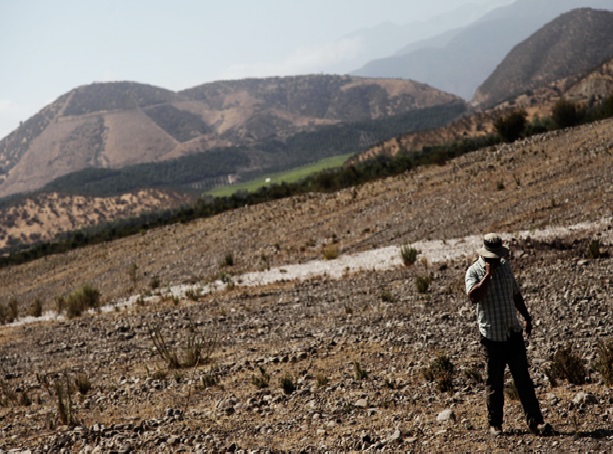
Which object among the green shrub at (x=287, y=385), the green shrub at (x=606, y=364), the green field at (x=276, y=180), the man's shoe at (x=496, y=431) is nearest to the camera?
the man's shoe at (x=496, y=431)

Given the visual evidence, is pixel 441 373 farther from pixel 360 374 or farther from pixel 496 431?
pixel 496 431

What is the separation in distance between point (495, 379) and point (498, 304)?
2.59 feet

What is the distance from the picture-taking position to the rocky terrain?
299 inches

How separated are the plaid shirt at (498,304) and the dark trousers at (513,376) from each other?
4.3 inches

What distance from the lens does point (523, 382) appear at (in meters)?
6.36

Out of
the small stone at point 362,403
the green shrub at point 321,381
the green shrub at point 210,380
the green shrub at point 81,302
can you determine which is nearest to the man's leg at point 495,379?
the small stone at point 362,403

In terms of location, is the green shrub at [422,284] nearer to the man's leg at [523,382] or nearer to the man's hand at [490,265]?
the man's leg at [523,382]

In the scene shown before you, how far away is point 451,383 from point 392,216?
21.2 m

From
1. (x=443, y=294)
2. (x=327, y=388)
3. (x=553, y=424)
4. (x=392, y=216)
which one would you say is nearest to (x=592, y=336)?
(x=553, y=424)

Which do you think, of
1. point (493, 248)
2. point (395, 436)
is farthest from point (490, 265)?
point (395, 436)

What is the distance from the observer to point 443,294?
1435 centimetres

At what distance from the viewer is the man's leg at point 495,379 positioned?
6.41m

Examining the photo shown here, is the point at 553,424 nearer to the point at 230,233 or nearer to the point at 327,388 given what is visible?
the point at 327,388

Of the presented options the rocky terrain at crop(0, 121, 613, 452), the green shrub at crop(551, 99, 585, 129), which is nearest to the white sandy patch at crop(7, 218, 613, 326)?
the rocky terrain at crop(0, 121, 613, 452)
